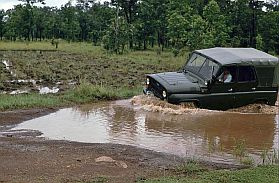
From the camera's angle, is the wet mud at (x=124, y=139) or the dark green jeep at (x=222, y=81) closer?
the wet mud at (x=124, y=139)

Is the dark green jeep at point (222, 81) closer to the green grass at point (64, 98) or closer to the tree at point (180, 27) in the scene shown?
the green grass at point (64, 98)

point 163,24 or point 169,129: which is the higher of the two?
point 163,24

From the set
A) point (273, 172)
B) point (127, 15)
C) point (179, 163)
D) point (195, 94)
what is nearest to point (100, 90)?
point (195, 94)

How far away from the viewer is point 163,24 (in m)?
48.5

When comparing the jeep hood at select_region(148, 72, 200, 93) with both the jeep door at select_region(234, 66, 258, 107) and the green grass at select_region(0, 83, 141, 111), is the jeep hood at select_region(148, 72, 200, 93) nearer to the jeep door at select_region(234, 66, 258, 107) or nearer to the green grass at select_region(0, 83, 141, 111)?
the jeep door at select_region(234, 66, 258, 107)

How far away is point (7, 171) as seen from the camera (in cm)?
708

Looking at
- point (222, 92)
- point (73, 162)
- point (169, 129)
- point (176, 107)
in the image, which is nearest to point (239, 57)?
point (222, 92)

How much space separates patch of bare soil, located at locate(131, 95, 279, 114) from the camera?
1311 centimetres

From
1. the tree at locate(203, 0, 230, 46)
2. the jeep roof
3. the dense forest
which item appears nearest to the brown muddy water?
the jeep roof

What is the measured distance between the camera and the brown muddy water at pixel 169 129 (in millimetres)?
9648

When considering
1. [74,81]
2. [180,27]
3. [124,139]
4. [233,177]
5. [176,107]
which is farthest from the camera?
[180,27]

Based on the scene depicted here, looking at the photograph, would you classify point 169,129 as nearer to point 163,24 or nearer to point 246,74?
point 246,74

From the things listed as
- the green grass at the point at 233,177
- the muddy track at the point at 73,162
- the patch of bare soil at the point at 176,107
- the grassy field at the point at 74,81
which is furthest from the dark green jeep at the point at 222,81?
the green grass at the point at 233,177

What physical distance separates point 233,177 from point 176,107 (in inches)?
241
